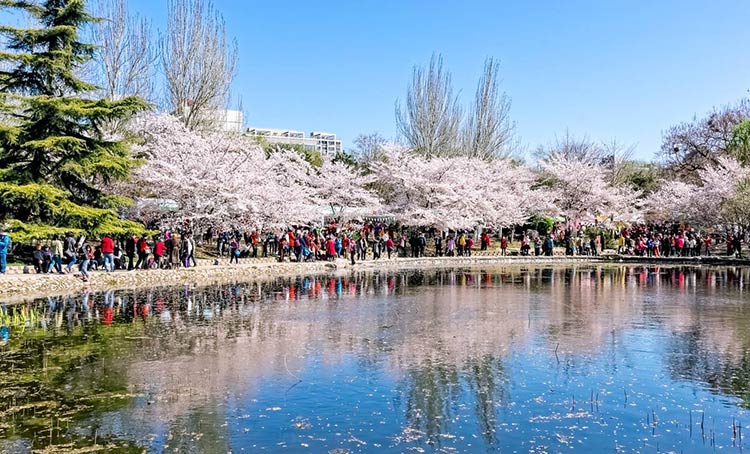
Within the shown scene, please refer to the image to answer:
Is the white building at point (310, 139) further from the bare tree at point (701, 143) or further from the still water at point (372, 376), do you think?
the still water at point (372, 376)

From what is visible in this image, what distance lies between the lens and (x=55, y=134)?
2320 centimetres

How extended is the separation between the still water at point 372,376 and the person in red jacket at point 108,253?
156 inches

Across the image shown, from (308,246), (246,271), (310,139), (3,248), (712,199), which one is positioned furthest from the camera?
(310,139)

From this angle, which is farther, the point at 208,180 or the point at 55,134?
the point at 208,180

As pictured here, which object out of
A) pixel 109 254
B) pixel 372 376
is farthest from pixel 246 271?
pixel 372 376

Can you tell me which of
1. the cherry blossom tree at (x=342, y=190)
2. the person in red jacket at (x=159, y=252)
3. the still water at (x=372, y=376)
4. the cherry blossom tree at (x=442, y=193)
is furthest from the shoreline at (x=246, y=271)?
the cherry blossom tree at (x=342, y=190)

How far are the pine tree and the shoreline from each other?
2.17 meters

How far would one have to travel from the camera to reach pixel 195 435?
705 centimetres

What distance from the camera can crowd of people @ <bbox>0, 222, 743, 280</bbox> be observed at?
21531 millimetres

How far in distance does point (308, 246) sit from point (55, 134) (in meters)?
11.1

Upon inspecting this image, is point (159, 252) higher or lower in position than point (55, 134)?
lower

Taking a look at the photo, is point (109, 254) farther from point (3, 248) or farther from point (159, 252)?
point (3, 248)

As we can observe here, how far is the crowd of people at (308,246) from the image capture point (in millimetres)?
21531

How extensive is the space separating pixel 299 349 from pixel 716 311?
10.7m
